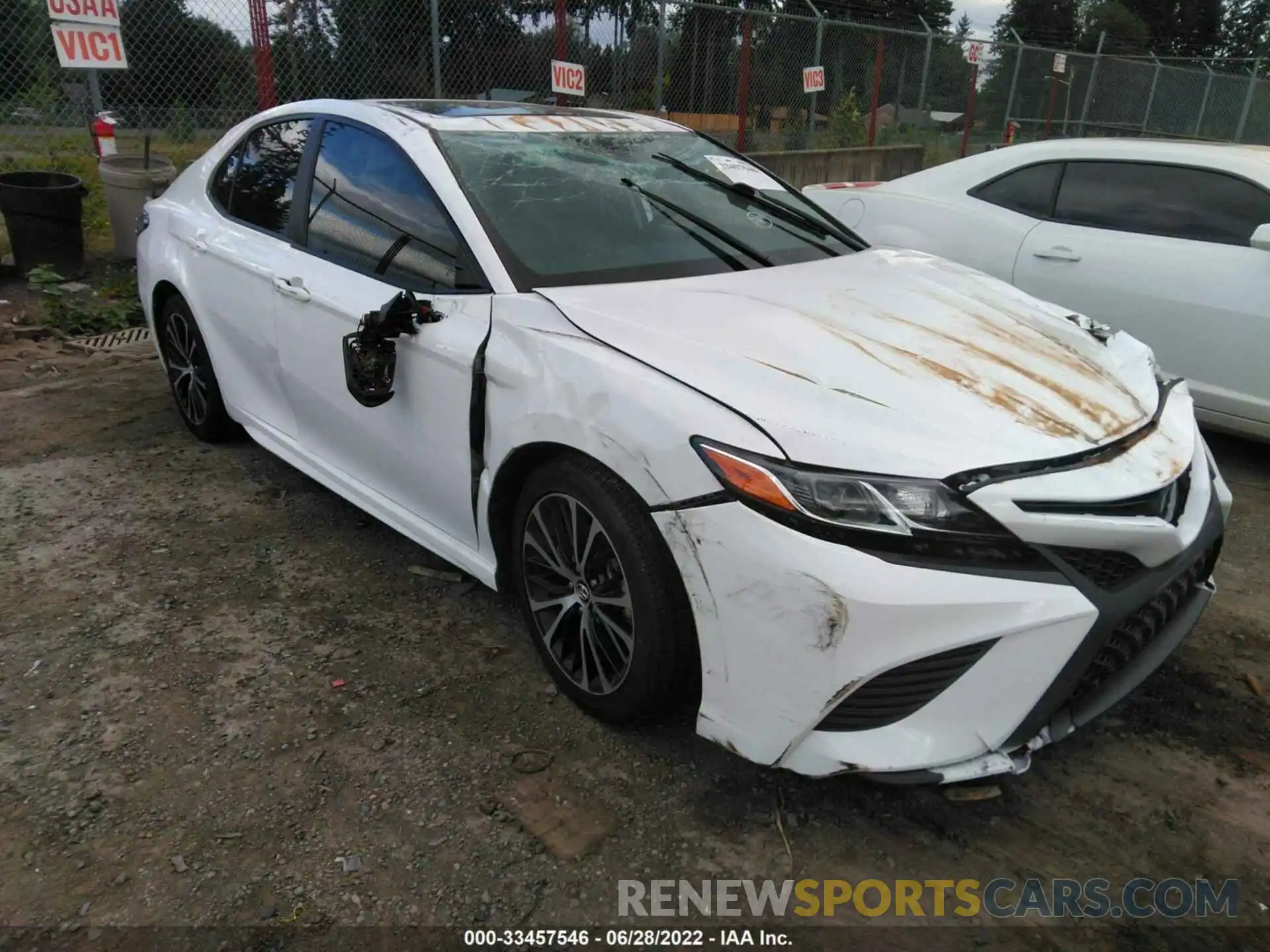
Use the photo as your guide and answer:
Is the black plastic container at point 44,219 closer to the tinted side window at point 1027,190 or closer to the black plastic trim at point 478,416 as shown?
the black plastic trim at point 478,416

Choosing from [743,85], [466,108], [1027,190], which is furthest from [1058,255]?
[743,85]

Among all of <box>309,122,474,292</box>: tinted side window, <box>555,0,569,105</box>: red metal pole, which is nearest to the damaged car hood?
<box>309,122,474,292</box>: tinted side window

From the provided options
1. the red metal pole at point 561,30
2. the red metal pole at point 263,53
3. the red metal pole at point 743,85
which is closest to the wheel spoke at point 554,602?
the red metal pole at point 263,53

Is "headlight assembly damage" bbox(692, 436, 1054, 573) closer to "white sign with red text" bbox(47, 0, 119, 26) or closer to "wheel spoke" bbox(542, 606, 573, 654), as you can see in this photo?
"wheel spoke" bbox(542, 606, 573, 654)

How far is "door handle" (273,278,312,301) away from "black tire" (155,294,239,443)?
0.91m

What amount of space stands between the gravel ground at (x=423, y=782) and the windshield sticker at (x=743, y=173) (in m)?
1.79

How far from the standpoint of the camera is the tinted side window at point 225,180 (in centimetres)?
394

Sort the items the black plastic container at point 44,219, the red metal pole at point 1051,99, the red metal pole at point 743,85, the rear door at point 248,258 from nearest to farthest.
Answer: the rear door at point 248,258
the black plastic container at point 44,219
the red metal pole at point 743,85
the red metal pole at point 1051,99

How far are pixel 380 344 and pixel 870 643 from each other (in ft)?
5.65

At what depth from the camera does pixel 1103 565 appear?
2039 millimetres

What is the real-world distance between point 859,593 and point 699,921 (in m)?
0.80

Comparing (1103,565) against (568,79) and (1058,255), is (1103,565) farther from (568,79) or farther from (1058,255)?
(568,79)

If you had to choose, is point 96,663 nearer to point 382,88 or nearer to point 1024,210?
point 1024,210

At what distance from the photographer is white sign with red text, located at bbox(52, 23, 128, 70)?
6629 mm
